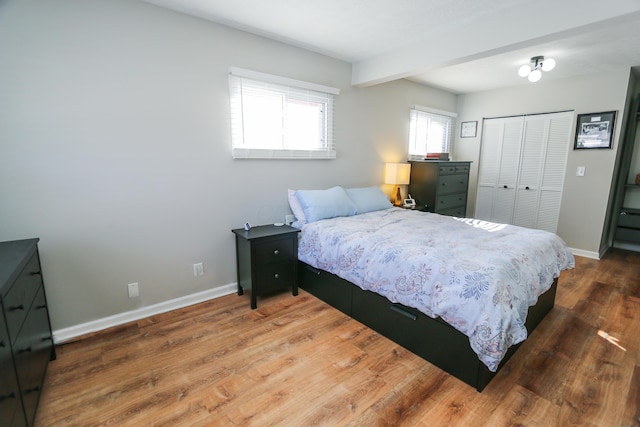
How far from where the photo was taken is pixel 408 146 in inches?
179

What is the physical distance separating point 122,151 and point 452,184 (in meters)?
4.11

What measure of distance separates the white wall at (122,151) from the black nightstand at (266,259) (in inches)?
8.5

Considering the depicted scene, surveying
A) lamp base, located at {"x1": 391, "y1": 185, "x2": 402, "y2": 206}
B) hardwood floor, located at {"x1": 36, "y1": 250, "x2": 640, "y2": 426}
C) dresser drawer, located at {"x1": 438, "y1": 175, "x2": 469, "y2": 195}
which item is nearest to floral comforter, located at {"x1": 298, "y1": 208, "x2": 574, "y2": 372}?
hardwood floor, located at {"x1": 36, "y1": 250, "x2": 640, "y2": 426}

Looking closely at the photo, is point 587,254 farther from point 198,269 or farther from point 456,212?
point 198,269

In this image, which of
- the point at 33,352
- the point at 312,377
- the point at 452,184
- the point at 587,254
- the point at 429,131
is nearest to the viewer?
the point at 33,352

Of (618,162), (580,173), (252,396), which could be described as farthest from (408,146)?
(252,396)

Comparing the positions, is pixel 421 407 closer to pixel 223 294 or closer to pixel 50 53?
pixel 223 294

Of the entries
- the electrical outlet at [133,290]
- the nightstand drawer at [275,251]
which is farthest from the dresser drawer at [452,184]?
the electrical outlet at [133,290]

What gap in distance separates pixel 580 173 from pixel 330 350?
426cm

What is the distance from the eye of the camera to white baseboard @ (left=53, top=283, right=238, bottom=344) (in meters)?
2.20

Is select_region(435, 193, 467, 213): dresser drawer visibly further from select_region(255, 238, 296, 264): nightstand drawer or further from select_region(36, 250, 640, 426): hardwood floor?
select_region(255, 238, 296, 264): nightstand drawer

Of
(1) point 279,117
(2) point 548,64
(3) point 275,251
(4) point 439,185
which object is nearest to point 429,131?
(4) point 439,185

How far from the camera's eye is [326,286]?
109 inches

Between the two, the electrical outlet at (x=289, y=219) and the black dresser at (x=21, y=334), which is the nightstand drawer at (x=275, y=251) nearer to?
the electrical outlet at (x=289, y=219)
